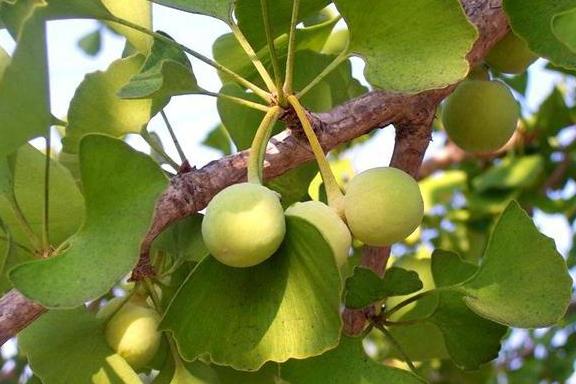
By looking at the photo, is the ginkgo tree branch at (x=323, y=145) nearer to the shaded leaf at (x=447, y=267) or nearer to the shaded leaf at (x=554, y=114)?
the shaded leaf at (x=447, y=267)

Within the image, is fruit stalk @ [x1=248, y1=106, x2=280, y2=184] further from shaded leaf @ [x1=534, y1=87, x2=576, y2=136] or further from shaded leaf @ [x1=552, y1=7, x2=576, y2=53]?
shaded leaf @ [x1=534, y1=87, x2=576, y2=136]

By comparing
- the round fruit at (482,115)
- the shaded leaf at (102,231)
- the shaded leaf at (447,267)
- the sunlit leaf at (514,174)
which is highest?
the shaded leaf at (102,231)

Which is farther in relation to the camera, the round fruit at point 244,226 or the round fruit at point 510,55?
the round fruit at point 510,55

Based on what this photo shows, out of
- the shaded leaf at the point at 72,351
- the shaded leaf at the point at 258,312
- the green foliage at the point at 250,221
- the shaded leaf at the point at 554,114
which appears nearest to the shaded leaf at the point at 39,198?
the green foliage at the point at 250,221

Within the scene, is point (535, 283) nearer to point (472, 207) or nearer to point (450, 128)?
point (450, 128)

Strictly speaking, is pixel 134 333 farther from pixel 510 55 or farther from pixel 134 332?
pixel 510 55

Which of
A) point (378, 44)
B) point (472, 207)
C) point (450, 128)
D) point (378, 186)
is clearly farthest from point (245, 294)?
point (472, 207)

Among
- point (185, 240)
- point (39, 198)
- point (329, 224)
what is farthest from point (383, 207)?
point (39, 198)
